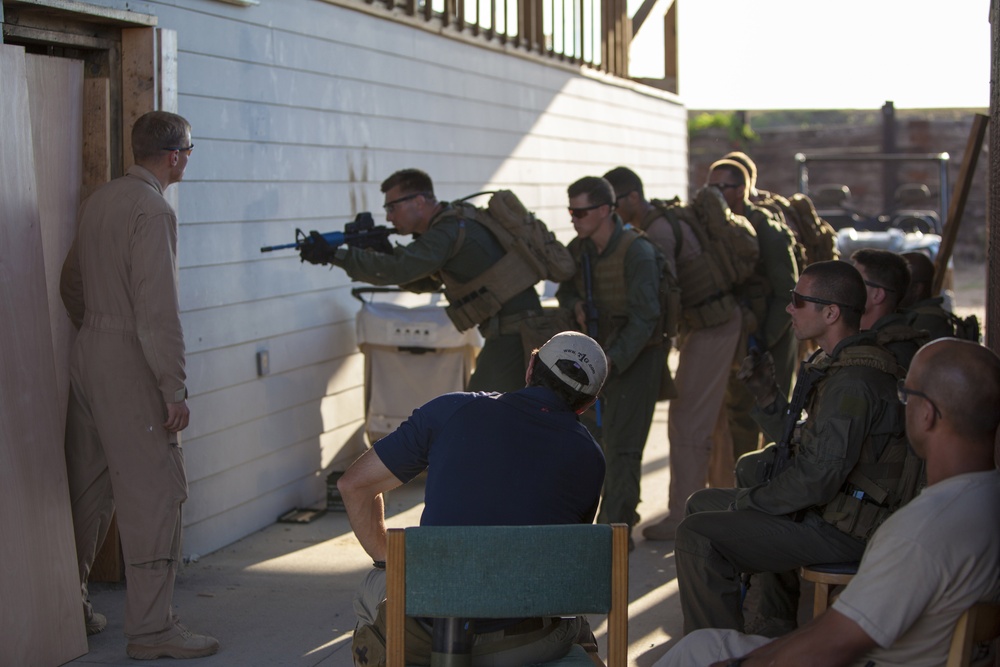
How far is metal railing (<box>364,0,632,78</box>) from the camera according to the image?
9.18 m

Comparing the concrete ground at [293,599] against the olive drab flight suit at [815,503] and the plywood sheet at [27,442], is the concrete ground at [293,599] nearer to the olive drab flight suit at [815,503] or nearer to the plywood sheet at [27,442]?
the plywood sheet at [27,442]

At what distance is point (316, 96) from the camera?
7.27 metres

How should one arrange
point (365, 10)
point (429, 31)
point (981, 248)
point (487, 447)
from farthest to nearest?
point (981, 248) < point (429, 31) < point (365, 10) < point (487, 447)

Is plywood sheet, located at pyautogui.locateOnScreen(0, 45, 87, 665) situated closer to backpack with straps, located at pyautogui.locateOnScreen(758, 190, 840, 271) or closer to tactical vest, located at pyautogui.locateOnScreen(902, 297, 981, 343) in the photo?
tactical vest, located at pyautogui.locateOnScreen(902, 297, 981, 343)

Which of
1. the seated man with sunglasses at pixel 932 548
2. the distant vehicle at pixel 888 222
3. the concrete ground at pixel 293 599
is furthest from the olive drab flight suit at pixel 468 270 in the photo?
the distant vehicle at pixel 888 222

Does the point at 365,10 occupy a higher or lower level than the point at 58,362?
higher

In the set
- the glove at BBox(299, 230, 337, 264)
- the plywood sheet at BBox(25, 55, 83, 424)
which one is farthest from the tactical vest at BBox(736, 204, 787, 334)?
the plywood sheet at BBox(25, 55, 83, 424)

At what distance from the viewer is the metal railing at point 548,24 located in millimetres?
9180

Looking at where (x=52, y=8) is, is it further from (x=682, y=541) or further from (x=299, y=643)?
(x=682, y=541)

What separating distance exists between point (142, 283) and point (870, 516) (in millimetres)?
2726

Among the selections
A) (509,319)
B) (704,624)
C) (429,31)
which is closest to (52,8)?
(509,319)

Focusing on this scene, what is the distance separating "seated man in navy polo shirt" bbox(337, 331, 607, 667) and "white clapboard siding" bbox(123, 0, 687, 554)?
9.68 ft

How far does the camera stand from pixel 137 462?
4555 mm

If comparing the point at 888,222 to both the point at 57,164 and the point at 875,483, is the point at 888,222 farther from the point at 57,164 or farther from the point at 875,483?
the point at 57,164
